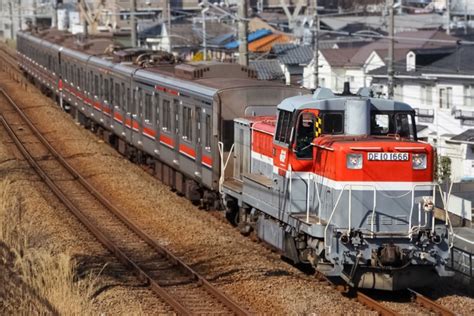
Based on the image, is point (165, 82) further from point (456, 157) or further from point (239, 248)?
point (456, 157)

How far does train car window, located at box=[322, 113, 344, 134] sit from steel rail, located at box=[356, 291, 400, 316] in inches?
87.0

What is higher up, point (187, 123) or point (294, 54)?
point (187, 123)

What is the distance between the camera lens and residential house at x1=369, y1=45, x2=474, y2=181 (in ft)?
109

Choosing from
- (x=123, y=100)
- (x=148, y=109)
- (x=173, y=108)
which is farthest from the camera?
(x=123, y=100)

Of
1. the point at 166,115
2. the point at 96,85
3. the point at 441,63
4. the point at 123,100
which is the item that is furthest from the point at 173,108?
the point at 441,63

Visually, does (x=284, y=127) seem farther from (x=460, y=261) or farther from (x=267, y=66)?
(x=267, y=66)

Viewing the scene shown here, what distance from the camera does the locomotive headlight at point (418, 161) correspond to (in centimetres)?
1266

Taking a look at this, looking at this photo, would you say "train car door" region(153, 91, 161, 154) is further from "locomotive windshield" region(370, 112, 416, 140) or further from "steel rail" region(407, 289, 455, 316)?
"steel rail" region(407, 289, 455, 316)

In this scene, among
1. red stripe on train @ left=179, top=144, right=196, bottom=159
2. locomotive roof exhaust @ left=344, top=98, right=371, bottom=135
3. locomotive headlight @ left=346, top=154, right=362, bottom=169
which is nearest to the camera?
locomotive headlight @ left=346, top=154, right=362, bottom=169

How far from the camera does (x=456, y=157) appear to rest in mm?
30250

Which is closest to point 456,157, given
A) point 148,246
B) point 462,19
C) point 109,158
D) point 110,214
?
point 109,158

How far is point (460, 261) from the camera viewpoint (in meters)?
15.0

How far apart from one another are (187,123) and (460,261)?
7.24m

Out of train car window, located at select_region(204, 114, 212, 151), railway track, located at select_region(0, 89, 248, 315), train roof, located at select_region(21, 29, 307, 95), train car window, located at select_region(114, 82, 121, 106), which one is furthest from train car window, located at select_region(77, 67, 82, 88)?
train car window, located at select_region(204, 114, 212, 151)
